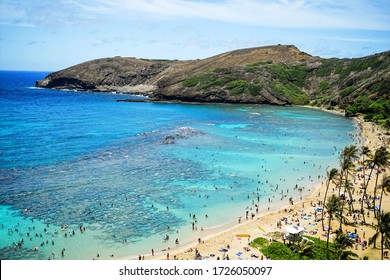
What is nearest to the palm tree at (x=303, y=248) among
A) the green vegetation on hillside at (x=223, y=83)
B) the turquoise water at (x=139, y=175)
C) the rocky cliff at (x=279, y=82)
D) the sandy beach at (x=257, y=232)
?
the sandy beach at (x=257, y=232)

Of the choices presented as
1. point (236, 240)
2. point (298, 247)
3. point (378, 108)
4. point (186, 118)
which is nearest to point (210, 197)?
point (236, 240)

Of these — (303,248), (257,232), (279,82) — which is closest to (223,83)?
(279,82)

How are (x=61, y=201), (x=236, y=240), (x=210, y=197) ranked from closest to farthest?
1. (x=236, y=240)
2. (x=61, y=201)
3. (x=210, y=197)

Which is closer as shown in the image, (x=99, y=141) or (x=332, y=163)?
(x=332, y=163)

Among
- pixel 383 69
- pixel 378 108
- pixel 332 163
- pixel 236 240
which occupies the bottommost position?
pixel 236 240

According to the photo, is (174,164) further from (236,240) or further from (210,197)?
(236,240)

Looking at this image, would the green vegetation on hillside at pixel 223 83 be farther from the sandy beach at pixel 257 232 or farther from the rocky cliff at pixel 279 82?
the sandy beach at pixel 257 232

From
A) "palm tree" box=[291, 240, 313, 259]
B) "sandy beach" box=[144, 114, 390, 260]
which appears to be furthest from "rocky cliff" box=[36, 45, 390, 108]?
"palm tree" box=[291, 240, 313, 259]
